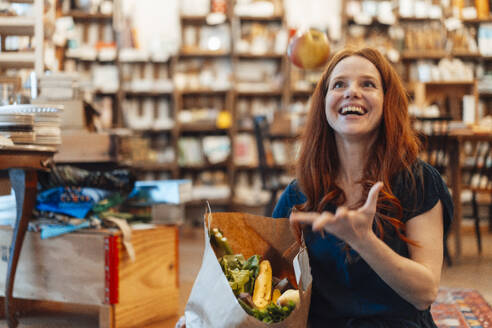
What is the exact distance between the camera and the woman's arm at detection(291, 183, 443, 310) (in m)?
0.80

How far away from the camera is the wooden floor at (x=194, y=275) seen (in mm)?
2100

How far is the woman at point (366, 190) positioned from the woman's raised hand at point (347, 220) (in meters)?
0.20

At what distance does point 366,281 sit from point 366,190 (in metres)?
0.20

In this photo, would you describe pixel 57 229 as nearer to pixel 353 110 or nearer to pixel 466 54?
pixel 353 110

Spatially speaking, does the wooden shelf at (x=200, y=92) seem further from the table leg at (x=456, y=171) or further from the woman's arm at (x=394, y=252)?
the woman's arm at (x=394, y=252)

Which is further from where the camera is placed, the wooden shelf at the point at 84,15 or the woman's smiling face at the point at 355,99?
the wooden shelf at the point at 84,15

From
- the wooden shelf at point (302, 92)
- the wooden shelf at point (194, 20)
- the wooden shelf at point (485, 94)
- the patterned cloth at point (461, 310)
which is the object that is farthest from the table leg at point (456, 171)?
the wooden shelf at point (194, 20)

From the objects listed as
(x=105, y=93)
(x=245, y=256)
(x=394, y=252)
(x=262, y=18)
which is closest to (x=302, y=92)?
(x=262, y=18)

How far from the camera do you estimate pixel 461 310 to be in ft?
7.34

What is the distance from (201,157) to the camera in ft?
17.3

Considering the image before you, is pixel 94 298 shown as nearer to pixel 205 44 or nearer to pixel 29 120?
pixel 29 120

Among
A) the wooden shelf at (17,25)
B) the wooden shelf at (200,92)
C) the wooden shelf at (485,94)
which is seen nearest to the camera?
the wooden shelf at (17,25)

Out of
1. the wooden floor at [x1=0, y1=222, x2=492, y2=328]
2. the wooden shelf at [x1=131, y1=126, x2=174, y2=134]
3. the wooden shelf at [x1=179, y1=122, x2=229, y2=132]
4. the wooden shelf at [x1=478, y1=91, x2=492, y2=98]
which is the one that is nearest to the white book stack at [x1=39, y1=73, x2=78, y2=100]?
the wooden floor at [x1=0, y1=222, x2=492, y2=328]

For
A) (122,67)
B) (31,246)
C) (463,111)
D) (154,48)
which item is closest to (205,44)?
(154,48)
